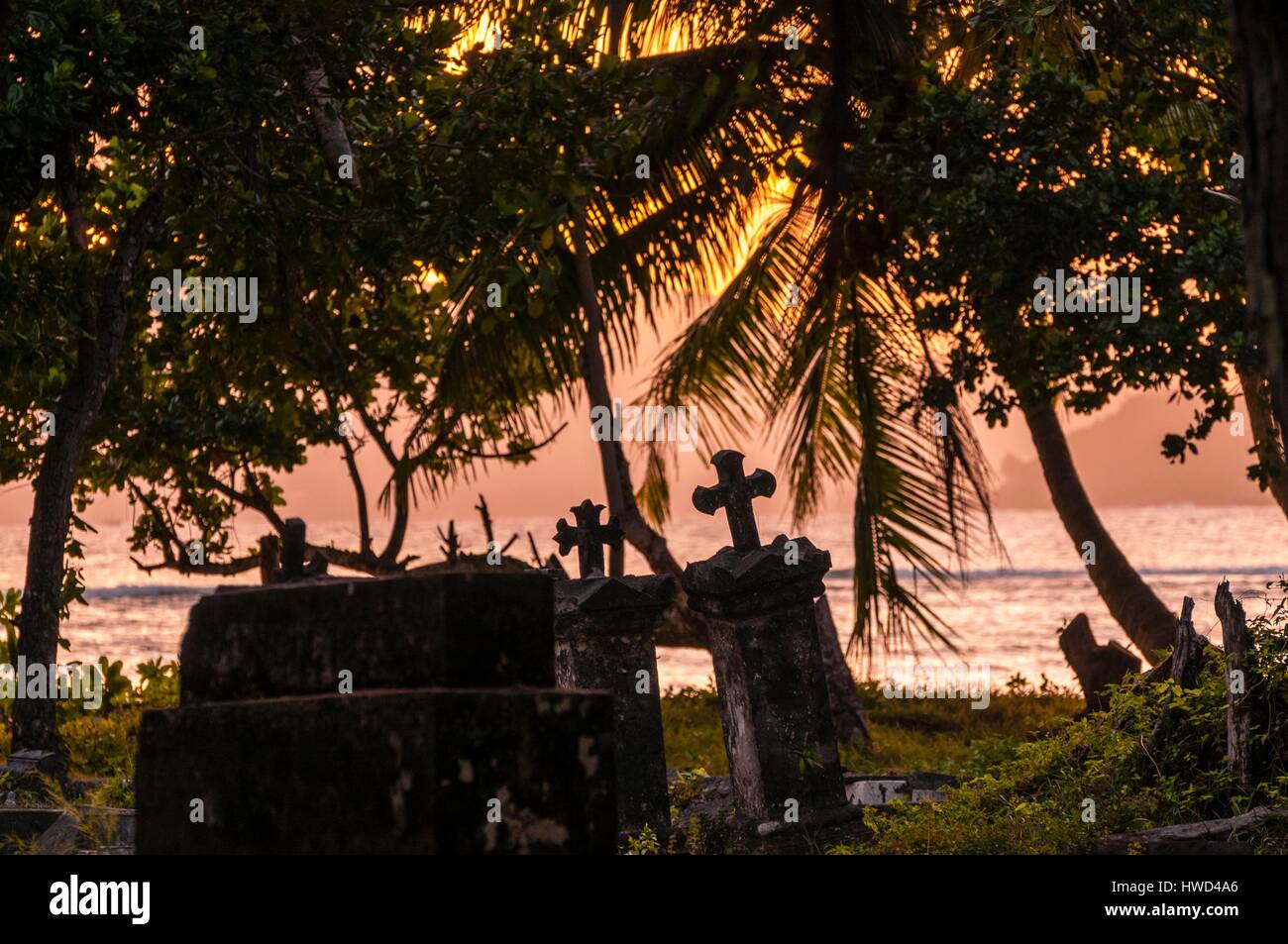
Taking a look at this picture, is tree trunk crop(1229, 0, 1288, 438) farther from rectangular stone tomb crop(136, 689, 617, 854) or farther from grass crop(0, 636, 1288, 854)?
grass crop(0, 636, 1288, 854)

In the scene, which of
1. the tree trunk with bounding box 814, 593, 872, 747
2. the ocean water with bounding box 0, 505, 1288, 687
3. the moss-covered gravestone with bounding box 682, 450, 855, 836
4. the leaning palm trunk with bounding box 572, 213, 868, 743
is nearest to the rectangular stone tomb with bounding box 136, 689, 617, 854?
the moss-covered gravestone with bounding box 682, 450, 855, 836

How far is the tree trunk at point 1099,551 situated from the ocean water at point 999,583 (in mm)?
6066

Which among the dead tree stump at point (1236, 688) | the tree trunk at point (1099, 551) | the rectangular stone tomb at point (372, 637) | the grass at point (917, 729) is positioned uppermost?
the tree trunk at point (1099, 551)

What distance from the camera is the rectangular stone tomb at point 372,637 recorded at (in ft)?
11.5

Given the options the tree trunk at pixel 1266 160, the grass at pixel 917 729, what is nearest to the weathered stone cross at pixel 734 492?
the grass at pixel 917 729

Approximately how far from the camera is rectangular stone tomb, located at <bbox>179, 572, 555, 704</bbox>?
3.50 metres

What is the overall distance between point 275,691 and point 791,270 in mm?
11600

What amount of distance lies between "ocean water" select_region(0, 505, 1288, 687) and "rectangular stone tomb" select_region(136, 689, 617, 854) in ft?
56.7

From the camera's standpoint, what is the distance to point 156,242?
1198 centimetres

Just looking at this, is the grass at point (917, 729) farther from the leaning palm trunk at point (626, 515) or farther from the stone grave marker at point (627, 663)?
the stone grave marker at point (627, 663)

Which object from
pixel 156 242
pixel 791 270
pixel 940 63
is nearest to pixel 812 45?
pixel 940 63

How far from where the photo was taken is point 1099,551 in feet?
47.3

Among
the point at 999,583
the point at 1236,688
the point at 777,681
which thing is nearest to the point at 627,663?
the point at 777,681
